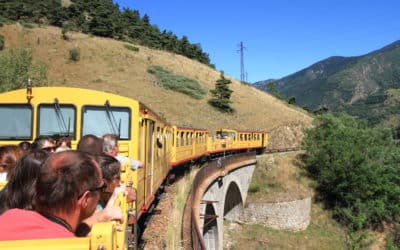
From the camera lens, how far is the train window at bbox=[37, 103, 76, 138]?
7.74 meters

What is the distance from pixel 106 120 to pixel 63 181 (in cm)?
588

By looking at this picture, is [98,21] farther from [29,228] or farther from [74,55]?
[29,228]

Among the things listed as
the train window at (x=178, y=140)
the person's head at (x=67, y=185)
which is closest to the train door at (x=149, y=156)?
the person's head at (x=67, y=185)

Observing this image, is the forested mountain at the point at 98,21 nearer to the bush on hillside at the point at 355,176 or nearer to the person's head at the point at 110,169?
the bush on hillside at the point at 355,176

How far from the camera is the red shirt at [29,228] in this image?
1841 mm

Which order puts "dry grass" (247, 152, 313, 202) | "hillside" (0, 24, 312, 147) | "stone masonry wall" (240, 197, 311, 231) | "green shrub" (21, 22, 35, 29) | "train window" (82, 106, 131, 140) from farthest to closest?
"green shrub" (21, 22, 35, 29) → "hillside" (0, 24, 312, 147) → "dry grass" (247, 152, 313, 202) → "stone masonry wall" (240, 197, 311, 231) → "train window" (82, 106, 131, 140)

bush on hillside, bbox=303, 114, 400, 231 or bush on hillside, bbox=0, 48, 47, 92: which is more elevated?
bush on hillside, bbox=0, 48, 47, 92

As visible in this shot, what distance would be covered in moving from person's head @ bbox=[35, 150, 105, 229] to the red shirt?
71mm

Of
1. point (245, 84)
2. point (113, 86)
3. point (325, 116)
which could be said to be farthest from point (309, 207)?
point (245, 84)

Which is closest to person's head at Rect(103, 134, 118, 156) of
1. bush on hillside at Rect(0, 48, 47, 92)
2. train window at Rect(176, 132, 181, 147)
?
train window at Rect(176, 132, 181, 147)

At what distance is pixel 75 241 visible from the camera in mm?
1700

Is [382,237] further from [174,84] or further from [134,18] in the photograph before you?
[134,18]

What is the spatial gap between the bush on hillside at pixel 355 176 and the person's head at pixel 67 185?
33.4 metres

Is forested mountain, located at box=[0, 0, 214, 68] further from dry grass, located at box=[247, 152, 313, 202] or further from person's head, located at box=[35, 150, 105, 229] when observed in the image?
person's head, located at box=[35, 150, 105, 229]
